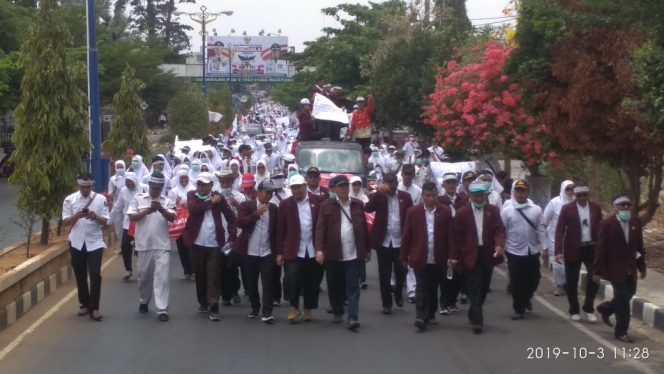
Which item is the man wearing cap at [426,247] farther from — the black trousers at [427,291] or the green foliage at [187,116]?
the green foliage at [187,116]

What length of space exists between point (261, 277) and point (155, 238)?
133cm

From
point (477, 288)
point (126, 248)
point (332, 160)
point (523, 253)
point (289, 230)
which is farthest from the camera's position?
point (332, 160)

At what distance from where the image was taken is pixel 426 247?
1179 centimetres

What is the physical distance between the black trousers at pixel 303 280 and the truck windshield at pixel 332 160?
10109mm

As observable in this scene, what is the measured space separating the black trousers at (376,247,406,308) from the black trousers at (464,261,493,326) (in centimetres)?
123

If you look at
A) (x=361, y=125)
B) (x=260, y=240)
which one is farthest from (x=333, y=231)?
(x=361, y=125)

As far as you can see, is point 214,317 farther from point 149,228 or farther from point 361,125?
point 361,125

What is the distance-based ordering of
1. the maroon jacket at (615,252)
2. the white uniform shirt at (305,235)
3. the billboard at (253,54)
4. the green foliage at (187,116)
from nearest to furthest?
1. the maroon jacket at (615,252)
2. the white uniform shirt at (305,235)
3. the green foliage at (187,116)
4. the billboard at (253,54)

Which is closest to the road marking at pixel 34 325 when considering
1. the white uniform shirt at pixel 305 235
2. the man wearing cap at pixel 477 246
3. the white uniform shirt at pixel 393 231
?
the white uniform shirt at pixel 305 235

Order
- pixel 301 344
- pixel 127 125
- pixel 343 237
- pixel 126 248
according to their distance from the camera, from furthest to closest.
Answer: pixel 127 125
pixel 126 248
pixel 343 237
pixel 301 344

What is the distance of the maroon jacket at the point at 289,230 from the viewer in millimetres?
12031

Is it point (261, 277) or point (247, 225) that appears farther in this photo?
point (261, 277)

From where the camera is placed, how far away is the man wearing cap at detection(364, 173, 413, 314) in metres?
12.8

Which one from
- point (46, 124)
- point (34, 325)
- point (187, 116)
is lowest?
point (34, 325)
